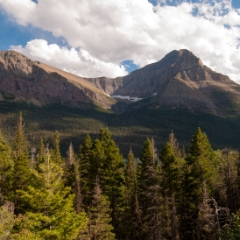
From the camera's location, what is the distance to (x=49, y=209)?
801 inches

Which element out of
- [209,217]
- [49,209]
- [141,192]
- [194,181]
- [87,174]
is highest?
[194,181]

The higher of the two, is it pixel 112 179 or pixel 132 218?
pixel 112 179

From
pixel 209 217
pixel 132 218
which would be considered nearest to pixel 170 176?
pixel 132 218

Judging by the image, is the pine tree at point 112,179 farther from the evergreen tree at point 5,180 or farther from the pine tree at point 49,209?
the pine tree at point 49,209

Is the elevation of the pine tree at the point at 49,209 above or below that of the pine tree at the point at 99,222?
above

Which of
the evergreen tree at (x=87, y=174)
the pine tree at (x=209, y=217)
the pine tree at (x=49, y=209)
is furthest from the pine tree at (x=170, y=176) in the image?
the pine tree at (x=49, y=209)

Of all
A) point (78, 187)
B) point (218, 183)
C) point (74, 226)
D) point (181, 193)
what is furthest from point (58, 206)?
point (218, 183)

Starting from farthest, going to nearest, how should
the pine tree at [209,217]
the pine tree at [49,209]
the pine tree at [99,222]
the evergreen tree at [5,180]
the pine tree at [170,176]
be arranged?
the pine tree at [170,176]
the evergreen tree at [5,180]
the pine tree at [99,222]
the pine tree at [209,217]
the pine tree at [49,209]

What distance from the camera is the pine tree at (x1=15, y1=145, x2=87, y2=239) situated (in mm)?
19266

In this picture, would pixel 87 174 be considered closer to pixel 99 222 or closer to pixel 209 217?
pixel 99 222

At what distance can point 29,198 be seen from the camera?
65.7 feet

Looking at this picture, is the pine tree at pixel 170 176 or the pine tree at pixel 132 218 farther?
the pine tree at pixel 132 218

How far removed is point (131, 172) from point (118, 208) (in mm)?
8835

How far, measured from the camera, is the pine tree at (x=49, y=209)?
19.3 metres
